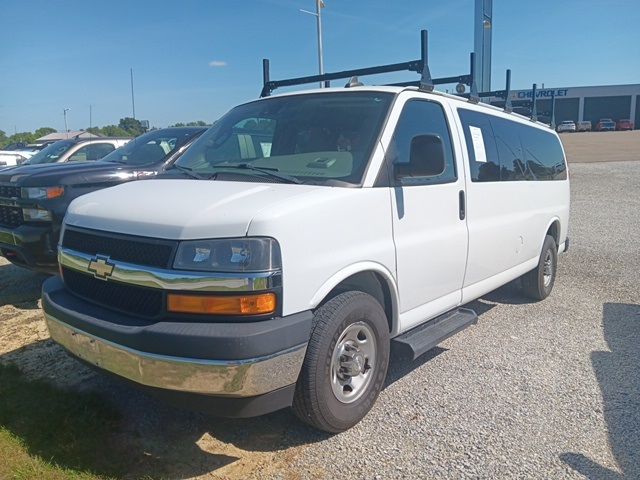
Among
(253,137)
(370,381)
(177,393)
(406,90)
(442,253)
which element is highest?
(406,90)

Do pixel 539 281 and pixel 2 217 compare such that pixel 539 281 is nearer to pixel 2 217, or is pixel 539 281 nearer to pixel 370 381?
pixel 370 381

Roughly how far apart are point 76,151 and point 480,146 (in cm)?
717

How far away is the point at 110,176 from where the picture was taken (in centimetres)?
596

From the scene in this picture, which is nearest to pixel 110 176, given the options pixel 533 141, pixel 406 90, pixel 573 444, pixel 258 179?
pixel 258 179

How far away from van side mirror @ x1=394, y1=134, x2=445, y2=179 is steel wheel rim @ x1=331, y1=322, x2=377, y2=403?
3.40 ft

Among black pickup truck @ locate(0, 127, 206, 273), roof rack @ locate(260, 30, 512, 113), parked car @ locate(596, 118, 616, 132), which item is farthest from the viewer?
parked car @ locate(596, 118, 616, 132)

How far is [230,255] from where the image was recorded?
263 centimetres

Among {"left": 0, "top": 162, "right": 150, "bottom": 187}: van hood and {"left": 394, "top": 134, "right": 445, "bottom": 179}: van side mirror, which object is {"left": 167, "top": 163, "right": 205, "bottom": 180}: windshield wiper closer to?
{"left": 394, "top": 134, "right": 445, "bottom": 179}: van side mirror

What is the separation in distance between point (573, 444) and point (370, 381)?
1251 millimetres

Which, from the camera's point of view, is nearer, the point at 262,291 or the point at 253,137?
the point at 262,291

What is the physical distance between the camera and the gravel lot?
295 centimetres

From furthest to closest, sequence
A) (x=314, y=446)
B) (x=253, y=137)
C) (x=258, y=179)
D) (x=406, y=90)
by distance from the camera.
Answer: (x=253, y=137) < (x=406, y=90) < (x=258, y=179) < (x=314, y=446)

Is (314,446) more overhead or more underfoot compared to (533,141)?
more underfoot

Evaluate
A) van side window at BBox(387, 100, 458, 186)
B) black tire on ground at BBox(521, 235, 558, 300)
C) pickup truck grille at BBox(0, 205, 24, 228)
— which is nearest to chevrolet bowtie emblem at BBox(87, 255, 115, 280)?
van side window at BBox(387, 100, 458, 186)
